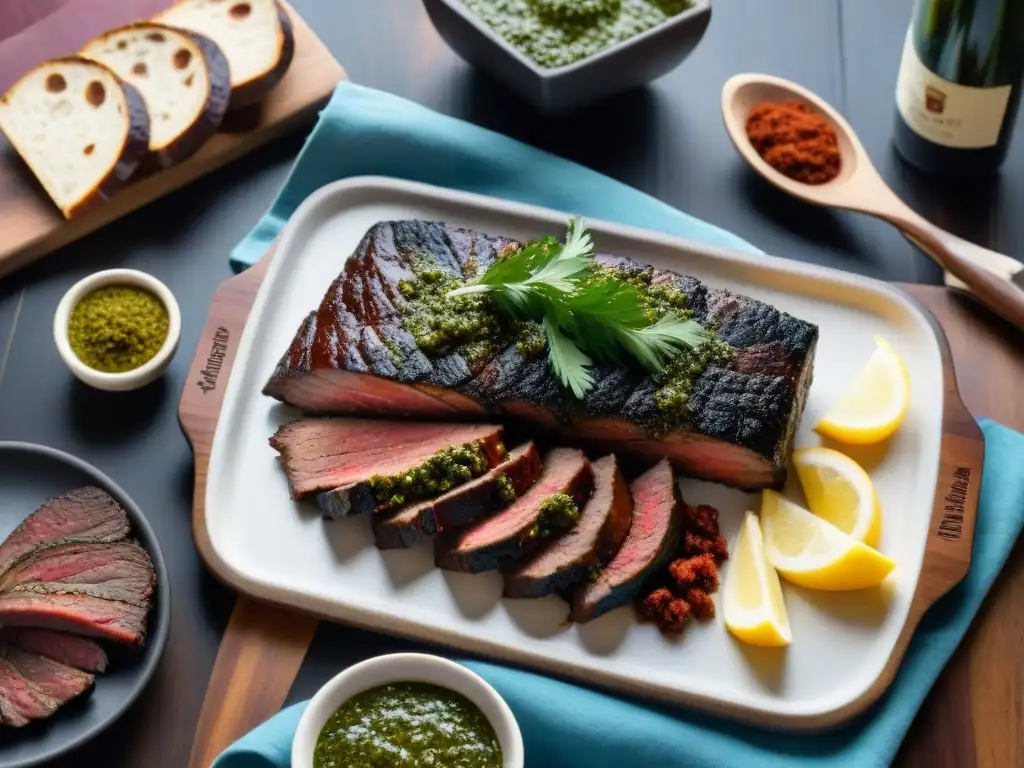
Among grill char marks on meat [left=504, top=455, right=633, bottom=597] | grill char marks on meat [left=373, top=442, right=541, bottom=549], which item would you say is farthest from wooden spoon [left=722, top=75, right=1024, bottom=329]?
grill char marks on meat [left=373, top=442, right=541, bottom=549]

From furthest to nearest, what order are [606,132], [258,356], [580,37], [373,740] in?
[606,132]
[580,37]
[258,356]
[373,740]

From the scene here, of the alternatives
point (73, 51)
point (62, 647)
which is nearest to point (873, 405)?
point (62, 647)

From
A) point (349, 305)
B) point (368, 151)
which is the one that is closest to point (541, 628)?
point (349, 305)

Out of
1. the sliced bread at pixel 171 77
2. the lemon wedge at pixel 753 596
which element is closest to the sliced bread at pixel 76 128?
the sliced bread at pixel 171 77

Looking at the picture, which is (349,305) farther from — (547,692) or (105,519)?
(547,692)

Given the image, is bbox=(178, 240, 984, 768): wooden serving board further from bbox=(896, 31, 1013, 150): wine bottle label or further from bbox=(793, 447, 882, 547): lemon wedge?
bbox=(896, 31, 1013, 150): wine bottle label
